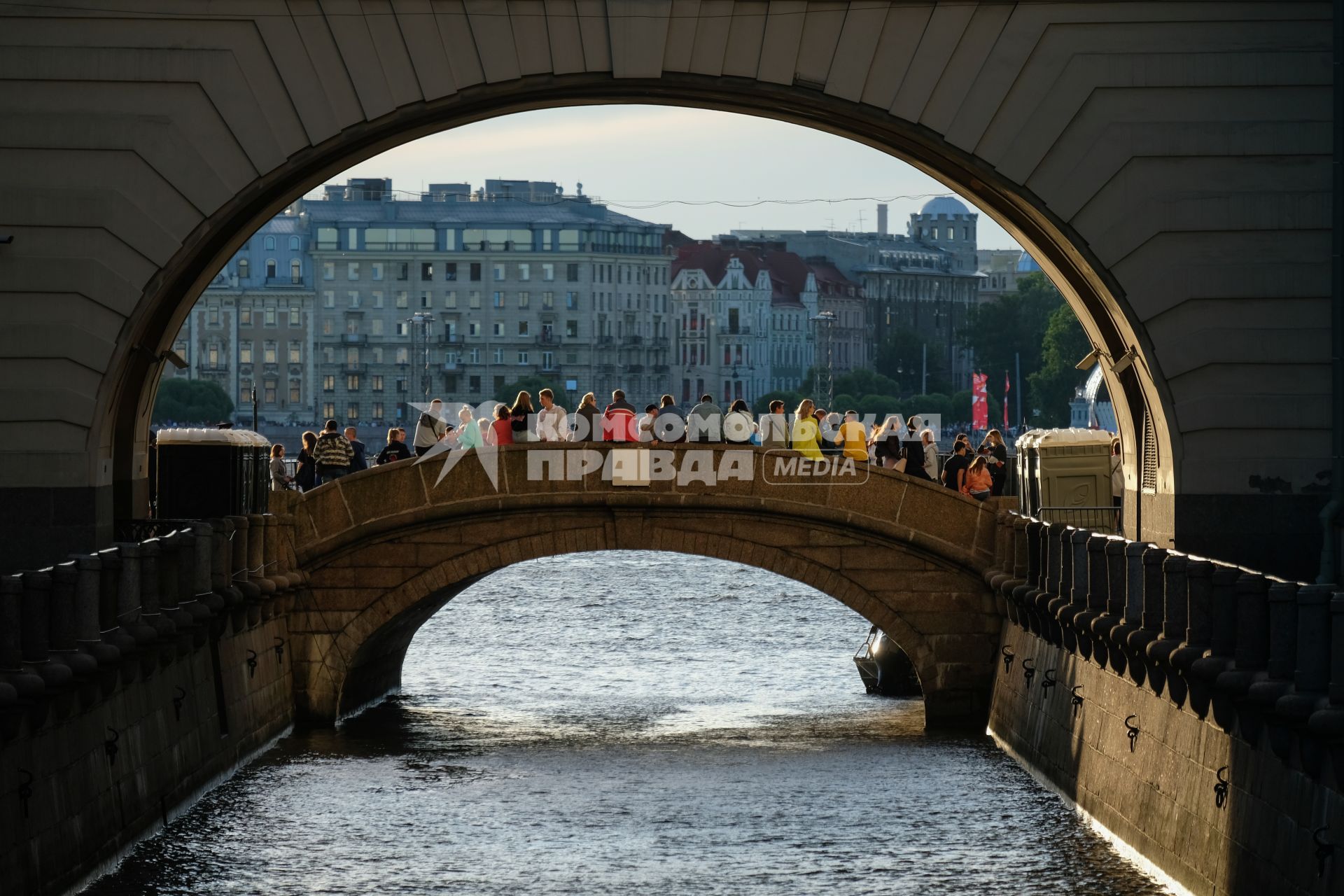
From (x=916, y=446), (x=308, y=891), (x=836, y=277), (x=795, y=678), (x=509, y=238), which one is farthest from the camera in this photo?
(x=836, y=277)

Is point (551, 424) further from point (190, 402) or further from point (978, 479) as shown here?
point (190, 402)

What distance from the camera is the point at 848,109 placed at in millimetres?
17172

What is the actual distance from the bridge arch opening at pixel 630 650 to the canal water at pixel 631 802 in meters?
0.10

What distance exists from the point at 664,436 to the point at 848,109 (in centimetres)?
586

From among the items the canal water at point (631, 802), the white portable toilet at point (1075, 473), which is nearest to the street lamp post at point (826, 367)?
the canal water at point (631, 802)

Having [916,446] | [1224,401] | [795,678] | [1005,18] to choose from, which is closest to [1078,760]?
[1224,401]

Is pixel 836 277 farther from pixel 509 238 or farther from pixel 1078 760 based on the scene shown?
pixel 1078 760

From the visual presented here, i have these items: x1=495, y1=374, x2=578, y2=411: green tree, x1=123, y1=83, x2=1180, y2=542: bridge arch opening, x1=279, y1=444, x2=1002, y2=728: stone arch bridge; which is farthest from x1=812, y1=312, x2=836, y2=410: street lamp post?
x1=123, y1=83, x2=1180, y2=542: bridge arch opening

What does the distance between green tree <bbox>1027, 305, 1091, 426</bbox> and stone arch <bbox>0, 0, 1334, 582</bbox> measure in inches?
3097

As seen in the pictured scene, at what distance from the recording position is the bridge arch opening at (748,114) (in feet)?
56.1

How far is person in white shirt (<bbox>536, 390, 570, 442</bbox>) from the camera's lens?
876 inches

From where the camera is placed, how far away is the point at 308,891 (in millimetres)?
15523

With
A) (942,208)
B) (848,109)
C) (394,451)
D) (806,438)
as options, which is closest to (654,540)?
(806,438)

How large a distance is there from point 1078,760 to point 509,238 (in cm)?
11134
